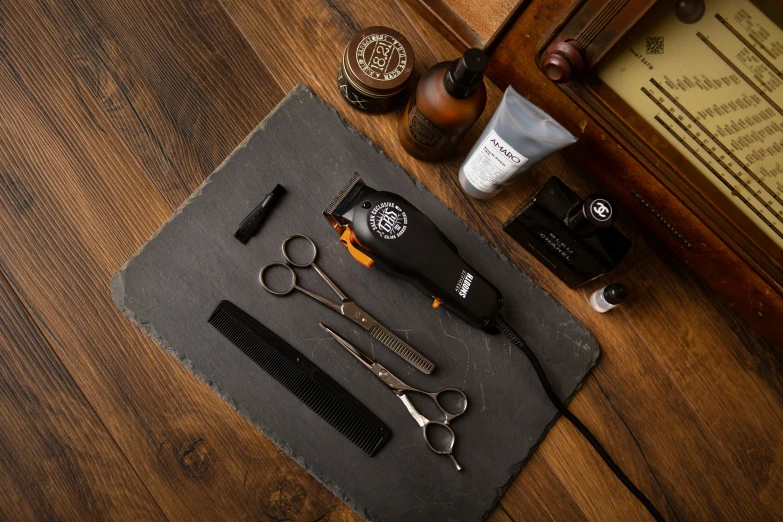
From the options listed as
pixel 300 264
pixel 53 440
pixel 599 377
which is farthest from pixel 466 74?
pixel 53 440

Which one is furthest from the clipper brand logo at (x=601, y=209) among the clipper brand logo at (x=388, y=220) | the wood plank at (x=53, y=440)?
the wood plank at (x=53, y=440)

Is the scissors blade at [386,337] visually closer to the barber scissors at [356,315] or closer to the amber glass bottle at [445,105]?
the barber scissors at [356,315]

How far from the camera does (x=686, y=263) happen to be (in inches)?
26.6

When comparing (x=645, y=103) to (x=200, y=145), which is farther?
(x=200, y=145)

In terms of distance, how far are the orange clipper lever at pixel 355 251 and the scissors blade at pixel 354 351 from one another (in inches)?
3.7

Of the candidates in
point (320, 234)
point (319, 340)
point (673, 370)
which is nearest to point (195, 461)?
point (319, 340)

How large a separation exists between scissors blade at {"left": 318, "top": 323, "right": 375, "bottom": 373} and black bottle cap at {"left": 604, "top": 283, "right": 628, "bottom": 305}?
0.99ft

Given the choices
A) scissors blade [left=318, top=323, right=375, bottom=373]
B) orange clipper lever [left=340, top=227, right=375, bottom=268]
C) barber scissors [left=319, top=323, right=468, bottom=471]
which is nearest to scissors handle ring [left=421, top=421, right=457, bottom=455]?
barber scissors [left=319, top=323, right=468, bottom=471]

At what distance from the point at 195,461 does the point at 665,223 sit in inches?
25.4

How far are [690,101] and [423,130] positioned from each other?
282 millimetres

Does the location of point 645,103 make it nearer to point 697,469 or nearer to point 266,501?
point 697,469

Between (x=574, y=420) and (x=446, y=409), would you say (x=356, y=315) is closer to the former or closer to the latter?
(x=446, y=409)

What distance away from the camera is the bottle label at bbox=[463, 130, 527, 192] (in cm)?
59

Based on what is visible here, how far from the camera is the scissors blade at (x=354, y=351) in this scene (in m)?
0.66
